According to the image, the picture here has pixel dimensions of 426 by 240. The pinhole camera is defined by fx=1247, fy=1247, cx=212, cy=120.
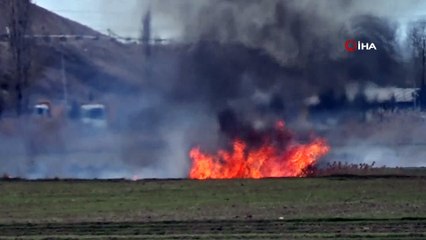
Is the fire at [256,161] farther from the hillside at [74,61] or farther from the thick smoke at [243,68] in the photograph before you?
the hillside at [74,61]

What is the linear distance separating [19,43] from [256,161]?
22.8 m

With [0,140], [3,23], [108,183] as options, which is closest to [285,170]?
[108,183]

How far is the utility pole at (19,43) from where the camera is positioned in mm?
70938

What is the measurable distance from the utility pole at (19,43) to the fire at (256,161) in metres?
19.0

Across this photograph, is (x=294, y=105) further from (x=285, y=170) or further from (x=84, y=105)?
(x=84, y=105)

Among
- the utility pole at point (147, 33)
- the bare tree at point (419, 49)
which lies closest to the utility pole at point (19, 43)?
the utility pole at point (147, 33)

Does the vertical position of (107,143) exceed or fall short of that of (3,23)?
it falls short

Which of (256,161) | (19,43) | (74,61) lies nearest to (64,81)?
(74,61)

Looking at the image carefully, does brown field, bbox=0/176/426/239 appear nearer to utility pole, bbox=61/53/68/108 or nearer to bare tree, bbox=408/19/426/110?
bare tree, bbox=408/19/426/110

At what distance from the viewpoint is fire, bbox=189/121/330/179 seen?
53.6m

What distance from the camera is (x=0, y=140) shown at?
206 ft

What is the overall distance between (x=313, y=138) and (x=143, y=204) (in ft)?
47.9

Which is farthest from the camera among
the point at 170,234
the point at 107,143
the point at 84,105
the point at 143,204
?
the point at 84,105

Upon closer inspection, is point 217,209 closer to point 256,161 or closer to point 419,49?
point 256,161
